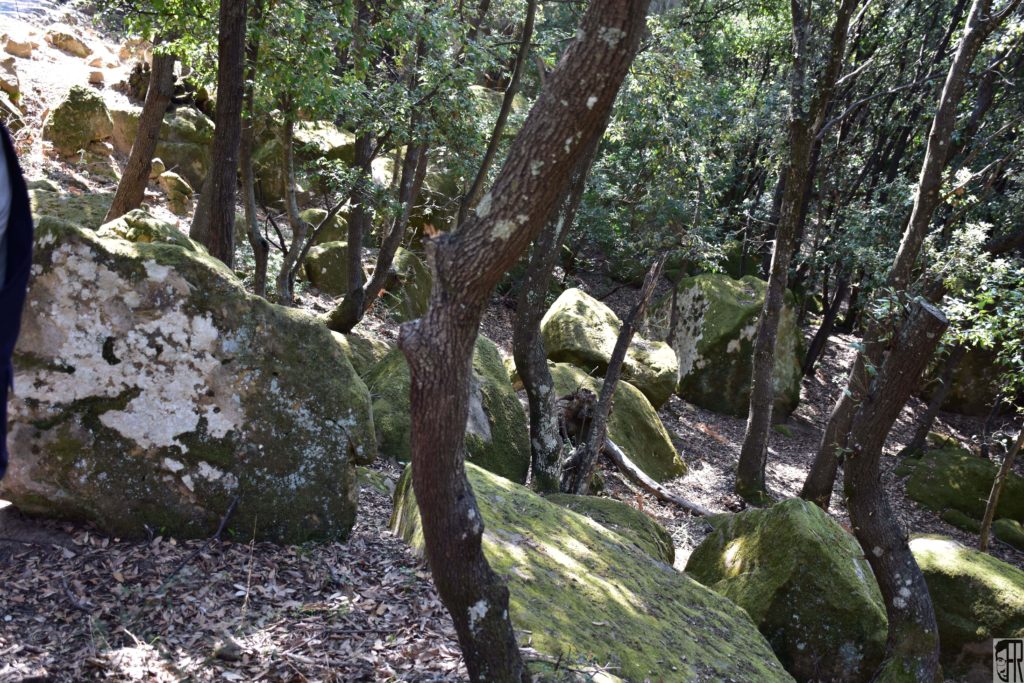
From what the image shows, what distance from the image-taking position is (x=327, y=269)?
13.6 meters

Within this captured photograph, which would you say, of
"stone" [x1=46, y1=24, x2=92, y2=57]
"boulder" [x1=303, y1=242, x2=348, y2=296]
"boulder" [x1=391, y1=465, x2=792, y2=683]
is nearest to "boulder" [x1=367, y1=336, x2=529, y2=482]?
"boulder" [x1=391, y1=465, x2=792, y2=683]

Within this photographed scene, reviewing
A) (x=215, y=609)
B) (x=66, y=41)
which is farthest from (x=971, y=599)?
(x=66, y=41)

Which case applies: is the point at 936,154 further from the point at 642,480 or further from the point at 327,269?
the point at 327,269

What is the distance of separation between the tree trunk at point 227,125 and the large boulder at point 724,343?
11.1 m

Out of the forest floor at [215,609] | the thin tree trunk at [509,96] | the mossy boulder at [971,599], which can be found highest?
the thin tree trunk at [509,96]

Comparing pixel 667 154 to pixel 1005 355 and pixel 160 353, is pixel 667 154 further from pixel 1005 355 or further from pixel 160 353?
pixel 160 353

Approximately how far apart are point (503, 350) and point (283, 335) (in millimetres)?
10647

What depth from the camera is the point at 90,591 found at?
4023mm

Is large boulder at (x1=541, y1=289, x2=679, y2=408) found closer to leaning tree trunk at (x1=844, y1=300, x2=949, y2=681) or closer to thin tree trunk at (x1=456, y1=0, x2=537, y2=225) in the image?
thin tree trunk at (x1=456, y1=0, x2=537, y2=225)

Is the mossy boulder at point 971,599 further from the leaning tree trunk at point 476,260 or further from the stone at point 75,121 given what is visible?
the stone at point 75,121

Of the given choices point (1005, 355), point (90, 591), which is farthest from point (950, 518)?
point (90, 591)

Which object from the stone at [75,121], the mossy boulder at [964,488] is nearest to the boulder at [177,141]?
the stone at [75,121]

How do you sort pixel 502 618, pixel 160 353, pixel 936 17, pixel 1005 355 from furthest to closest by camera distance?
pixel 936 17 → pixel 1005 355 → pixel 160 353 → pixel 502 618

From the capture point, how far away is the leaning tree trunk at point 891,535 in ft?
18.3
